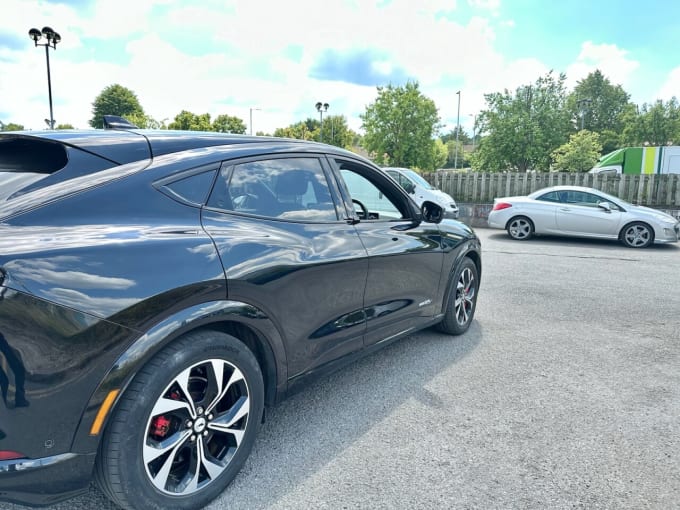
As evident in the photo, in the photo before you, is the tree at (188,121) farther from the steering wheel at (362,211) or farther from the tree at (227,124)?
the steering wheel at (362,211)

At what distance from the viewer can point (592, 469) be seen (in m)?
2.54

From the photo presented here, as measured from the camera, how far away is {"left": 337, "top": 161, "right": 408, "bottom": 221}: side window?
11.4 ft

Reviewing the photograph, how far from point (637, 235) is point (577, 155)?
1994 centimetres

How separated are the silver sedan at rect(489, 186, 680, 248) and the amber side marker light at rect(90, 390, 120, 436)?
465 inches

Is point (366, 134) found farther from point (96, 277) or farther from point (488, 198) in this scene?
point (96, 277)

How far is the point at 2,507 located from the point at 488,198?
60.7 feet

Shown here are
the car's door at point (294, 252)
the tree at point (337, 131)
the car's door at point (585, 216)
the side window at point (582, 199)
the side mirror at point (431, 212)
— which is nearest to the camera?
the car's door at point (294, 252)

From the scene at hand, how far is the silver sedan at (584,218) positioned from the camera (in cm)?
1113

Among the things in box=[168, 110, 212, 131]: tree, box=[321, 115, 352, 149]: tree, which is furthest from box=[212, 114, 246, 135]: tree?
box=[321, 115, 352, 149]: tree

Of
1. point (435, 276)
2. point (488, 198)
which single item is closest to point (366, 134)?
Answer: point (488, 198)

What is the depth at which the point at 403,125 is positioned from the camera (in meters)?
27.7

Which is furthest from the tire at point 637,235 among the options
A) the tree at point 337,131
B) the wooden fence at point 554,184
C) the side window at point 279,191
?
the tree at point 337,131

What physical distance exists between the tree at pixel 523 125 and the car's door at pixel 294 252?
25.7 metres

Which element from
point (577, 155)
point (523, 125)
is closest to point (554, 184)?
point (523, 125)
